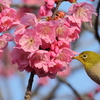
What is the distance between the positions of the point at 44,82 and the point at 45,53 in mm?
4874

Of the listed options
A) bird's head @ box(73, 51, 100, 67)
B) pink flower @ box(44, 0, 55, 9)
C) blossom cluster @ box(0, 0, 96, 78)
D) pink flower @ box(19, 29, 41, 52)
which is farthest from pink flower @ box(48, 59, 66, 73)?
bird's head @ box(73, 51, 100, 67)

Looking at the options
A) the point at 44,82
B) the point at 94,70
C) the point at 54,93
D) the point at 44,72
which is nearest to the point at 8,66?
the point at 44,82

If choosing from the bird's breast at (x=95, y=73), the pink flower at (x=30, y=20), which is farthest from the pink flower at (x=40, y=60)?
the bird's breast at (x=95, y=73)

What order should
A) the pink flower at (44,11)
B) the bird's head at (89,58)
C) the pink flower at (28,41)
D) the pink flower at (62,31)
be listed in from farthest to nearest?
the bird's head at (89,58)
the pink flower at (44,11)
the pink flower at (62,31)
the pink flower at (28,41)

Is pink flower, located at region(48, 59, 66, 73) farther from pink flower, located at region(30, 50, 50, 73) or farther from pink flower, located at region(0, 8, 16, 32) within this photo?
pink flower, located at region(0, 8, 16, 32)

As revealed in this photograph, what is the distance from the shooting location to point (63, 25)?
2.26m

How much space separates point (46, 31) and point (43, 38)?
63 mm

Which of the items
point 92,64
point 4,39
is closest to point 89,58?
point 92,64

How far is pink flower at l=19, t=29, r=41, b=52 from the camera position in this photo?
6.93 ft

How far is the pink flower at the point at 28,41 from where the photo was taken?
2.11m

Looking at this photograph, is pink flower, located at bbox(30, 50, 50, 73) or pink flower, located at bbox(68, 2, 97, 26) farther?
pink flower, located at bbox(68, 2, 97, 26)

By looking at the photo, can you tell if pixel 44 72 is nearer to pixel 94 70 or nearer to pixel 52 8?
pixel 52 8

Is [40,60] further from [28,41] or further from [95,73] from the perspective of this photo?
[95,73]

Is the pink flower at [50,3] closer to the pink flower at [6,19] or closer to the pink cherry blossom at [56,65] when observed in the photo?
the pink flower at [6,19]
